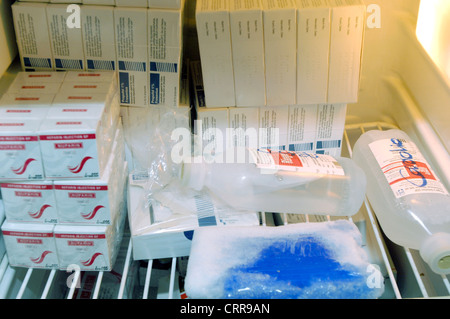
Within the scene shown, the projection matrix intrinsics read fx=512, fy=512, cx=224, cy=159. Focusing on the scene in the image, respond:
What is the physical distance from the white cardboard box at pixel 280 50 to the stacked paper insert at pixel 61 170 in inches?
12.4

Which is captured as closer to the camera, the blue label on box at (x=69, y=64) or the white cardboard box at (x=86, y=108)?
the white cardboard box at (x=86, y=108)

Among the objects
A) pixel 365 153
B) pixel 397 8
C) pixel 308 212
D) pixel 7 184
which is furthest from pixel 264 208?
pixel 397 8

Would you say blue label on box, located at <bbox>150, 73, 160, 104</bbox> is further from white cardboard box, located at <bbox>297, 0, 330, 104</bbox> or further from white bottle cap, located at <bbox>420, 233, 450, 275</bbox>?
white bottle cap, located at <bbox>420, 233, 450, 275</bbox>

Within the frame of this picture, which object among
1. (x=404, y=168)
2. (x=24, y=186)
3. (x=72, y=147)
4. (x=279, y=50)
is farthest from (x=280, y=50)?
(x=24, y=186)

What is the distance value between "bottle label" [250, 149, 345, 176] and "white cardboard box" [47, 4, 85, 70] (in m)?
0.40

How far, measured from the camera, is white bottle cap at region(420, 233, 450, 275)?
0.86 m

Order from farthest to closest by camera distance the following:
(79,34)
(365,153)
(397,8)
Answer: (397,8), (365,153), (79,34)

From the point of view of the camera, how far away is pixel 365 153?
1.11 metres

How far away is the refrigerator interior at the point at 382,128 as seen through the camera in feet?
3.37

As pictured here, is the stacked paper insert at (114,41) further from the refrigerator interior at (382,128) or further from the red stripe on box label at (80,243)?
the red stripe on box label at (80,243)

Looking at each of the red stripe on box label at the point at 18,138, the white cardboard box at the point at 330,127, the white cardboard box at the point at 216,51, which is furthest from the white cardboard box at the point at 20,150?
the white cardboard box at the point at 330,127

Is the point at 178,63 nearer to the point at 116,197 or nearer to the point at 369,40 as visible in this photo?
the point at 116,197

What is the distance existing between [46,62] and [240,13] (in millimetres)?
401

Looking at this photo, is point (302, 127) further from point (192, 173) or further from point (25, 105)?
point (25, 105)
